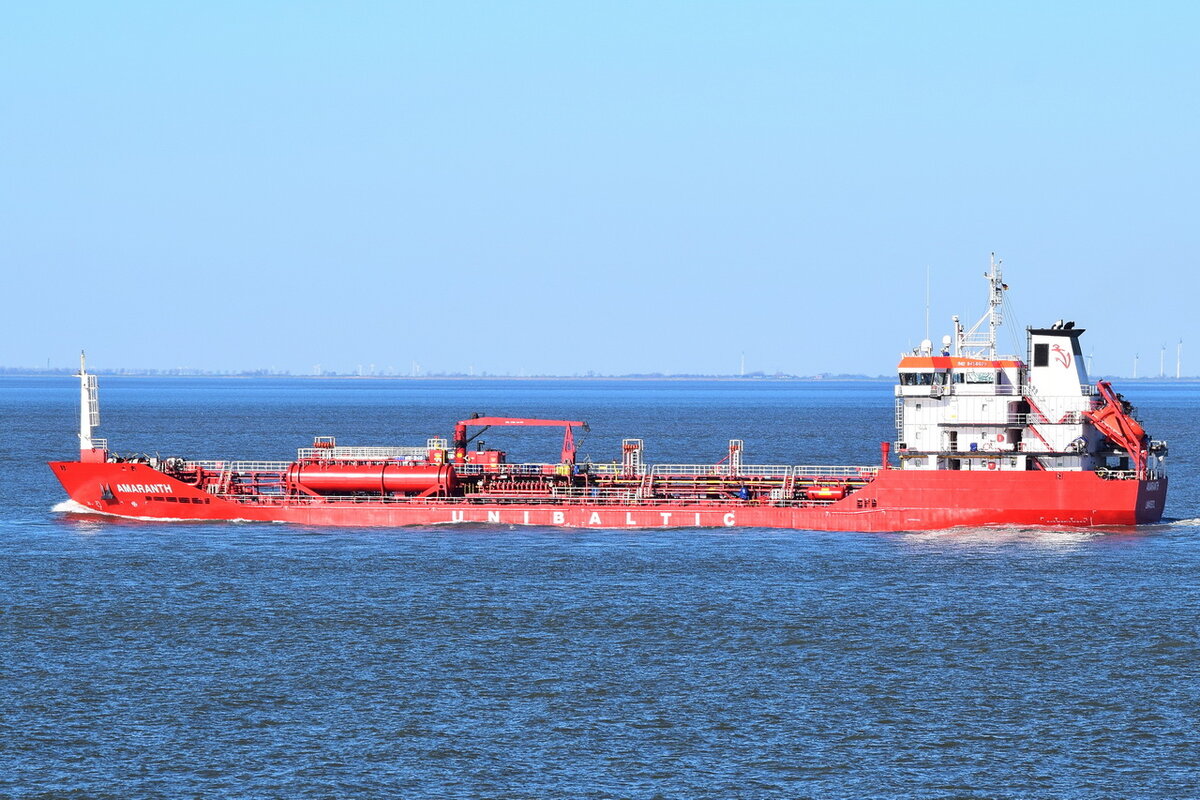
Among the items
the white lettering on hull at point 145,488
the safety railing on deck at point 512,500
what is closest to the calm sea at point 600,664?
the safety railing on deck at point 512,500

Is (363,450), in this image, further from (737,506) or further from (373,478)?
(737,506)

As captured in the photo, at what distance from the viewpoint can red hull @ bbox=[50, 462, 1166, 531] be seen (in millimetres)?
62344

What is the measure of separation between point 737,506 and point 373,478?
16309 mm

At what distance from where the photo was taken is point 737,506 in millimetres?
67312

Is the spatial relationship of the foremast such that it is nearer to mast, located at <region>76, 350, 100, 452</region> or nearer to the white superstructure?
mast, located at <region>76, 350, 100, 452</region>

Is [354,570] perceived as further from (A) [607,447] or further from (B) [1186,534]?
(A) [607,447]

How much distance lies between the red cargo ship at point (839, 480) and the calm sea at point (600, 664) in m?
1.62

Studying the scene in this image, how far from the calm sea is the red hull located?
1344 millimetres

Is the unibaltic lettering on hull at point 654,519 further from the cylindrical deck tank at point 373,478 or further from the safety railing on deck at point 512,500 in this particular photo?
the cylindrical deck tank at point 373,478

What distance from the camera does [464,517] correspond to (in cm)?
6856

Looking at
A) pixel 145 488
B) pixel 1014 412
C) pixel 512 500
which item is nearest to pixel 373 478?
pixel 512 500

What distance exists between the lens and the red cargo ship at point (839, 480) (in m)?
62.7

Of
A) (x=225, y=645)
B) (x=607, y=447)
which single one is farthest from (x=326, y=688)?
(x=607, y=447)

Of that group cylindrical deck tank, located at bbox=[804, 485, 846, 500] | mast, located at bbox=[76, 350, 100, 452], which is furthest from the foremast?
cylindrical deck tank, located at bbox=[804, 485, 846, 500]
